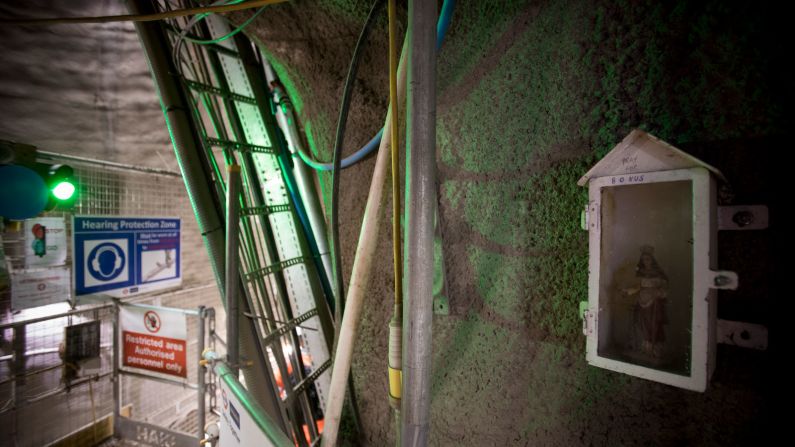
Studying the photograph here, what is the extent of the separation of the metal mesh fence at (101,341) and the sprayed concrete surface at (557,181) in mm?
3801

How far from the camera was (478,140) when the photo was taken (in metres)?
1.41

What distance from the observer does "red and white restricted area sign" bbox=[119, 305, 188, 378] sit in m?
3.49

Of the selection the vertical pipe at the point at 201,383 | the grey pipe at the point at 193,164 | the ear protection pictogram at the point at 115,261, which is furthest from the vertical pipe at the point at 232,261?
the ear protection pictogram at the point at 115,261

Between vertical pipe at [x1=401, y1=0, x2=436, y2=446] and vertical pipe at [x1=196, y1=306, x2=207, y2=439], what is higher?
vertical pipe at [x1=401, y1=0, x2=436, y2=446]

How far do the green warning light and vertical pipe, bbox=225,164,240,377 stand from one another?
3.16 metres

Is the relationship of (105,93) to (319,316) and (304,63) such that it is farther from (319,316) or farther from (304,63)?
(319,316)

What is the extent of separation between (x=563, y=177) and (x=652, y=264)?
40 cm

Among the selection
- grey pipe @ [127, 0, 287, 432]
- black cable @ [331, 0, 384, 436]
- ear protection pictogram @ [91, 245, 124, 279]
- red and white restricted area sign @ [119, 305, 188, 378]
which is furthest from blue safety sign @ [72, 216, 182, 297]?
black cable @ [331, 0, 384, 436]

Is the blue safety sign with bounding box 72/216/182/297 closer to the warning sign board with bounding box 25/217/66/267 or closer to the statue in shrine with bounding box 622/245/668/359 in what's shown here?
the warning sign board with bounding box 25/217/66/267

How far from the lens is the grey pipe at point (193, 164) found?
2.03 metres

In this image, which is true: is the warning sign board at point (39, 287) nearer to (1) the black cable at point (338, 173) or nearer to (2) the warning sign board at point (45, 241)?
(2) the warning sign board at point (45, 241)

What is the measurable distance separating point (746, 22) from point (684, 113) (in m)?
0.27

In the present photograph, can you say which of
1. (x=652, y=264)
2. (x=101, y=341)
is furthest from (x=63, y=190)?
(x=652, y=264)

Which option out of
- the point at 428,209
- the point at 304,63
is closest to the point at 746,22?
the point at 428,209
